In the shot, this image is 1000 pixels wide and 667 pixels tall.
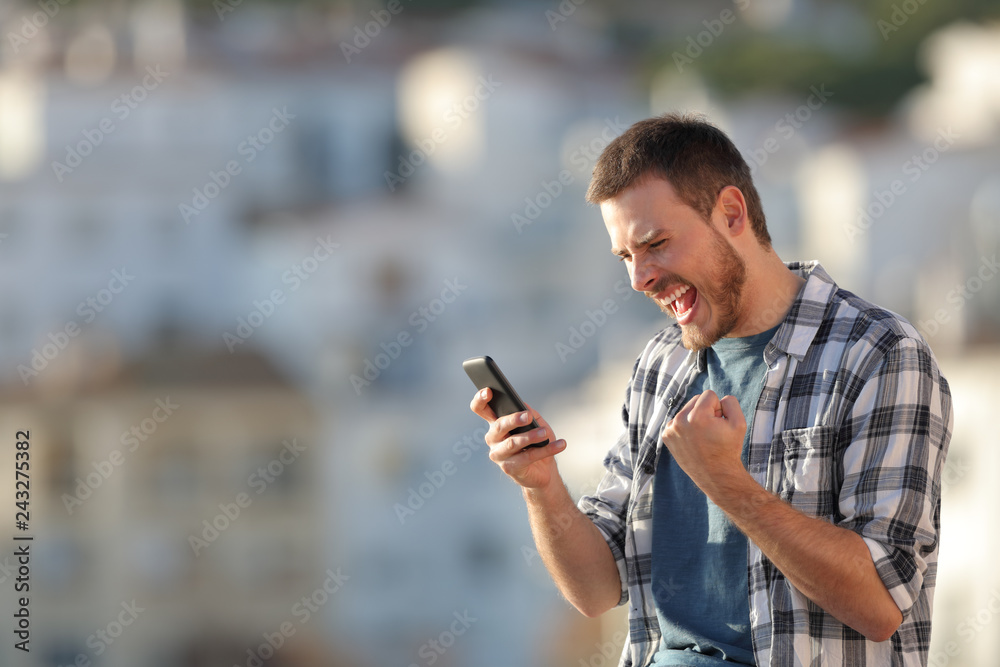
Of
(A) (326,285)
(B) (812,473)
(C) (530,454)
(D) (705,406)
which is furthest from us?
(A) (326,285)

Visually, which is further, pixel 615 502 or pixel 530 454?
pixel 615 502

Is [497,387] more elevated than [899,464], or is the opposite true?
[497,387]

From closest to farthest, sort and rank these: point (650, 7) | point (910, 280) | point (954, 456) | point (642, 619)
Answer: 1. point (642, 619)
2. point (954, 456)
3. point (910, 280)
4. point (650, 7)

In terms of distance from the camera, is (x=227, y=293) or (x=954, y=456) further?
(x=227, y=293)

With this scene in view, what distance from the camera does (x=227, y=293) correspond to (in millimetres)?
31375

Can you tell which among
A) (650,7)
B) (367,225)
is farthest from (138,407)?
(650,7)

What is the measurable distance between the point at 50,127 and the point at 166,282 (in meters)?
4.61

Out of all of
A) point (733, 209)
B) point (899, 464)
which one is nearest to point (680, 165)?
point (733, 209)

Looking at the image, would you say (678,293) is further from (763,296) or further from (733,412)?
(733,412)

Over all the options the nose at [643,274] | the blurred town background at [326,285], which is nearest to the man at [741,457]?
the nose at [643,274]

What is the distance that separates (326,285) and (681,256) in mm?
29680

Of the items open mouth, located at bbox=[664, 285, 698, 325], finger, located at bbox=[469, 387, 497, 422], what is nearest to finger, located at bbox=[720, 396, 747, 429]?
open mouth, located at bbox=[664, 285, 698, 325]

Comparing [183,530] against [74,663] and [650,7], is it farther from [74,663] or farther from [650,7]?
[650,7]

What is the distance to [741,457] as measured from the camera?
1850 millimetres
